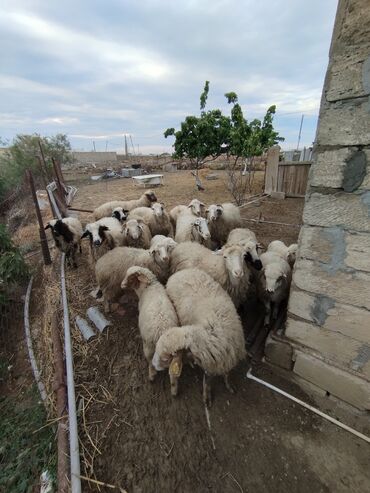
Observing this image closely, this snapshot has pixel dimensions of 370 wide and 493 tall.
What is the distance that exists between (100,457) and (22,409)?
1.54m

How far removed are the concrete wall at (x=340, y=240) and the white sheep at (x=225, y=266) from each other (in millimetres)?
895

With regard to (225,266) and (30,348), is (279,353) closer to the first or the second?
(225,266)

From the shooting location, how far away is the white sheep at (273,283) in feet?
10.5

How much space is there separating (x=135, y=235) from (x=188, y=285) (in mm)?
2111

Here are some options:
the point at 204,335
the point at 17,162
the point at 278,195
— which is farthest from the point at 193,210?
the point at 17,162

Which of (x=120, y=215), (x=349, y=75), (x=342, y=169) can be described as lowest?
(x=120, y=215)

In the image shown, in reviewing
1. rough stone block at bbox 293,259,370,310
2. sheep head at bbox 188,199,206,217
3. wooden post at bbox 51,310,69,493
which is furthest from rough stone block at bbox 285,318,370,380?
sheep head at bbox 188,199,206,217

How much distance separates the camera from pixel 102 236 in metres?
4.90

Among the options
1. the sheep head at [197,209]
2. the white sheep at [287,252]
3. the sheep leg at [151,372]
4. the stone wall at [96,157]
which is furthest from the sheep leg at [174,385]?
the stone wall at [96,157]

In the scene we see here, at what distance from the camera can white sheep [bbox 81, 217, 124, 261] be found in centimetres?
479

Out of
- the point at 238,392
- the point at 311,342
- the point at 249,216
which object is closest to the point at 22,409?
the point at 238,392

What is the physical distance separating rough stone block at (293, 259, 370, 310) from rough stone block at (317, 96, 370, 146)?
107 cm

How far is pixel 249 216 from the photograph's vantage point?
29.0ft

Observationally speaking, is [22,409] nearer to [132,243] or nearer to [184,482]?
[184,482]
